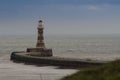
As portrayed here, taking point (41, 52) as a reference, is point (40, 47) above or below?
above

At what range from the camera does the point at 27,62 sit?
25344 millimetres

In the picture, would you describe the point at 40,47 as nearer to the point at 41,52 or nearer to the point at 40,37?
the point at 41,52

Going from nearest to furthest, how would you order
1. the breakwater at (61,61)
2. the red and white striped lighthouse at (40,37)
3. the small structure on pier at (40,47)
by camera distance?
the breakwater at (61,61) < the small structure on pier at (40,47) < the red and white striped lighthouse at (40,37)

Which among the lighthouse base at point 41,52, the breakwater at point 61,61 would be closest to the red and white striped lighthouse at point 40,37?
the lighthouse base at point 41,52

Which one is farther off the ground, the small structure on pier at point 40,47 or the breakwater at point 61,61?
the small structure on pier at point 40,47

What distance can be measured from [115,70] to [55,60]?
503 inches

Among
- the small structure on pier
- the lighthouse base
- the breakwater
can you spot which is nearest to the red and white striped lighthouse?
the small structure on pier

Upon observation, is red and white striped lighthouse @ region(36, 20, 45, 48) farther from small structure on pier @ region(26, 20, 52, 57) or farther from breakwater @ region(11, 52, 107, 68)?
breakwater @ region(11, 52, 107, 68)

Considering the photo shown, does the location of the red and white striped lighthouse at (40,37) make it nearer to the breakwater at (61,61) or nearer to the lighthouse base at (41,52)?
the lighthouse base at (41,52)

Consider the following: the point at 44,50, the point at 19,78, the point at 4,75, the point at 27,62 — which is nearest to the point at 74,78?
the point at 19,78

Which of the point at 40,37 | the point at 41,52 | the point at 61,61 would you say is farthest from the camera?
the point at 40,37

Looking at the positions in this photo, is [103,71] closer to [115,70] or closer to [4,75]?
[115,70]

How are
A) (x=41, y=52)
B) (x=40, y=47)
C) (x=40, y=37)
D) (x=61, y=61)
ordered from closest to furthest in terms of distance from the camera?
(x=61, y=61) → (x=41, y=52) → (x=40, y=47) → (x=40, y=37)

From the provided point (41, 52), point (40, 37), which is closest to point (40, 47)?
point (41, 52)
